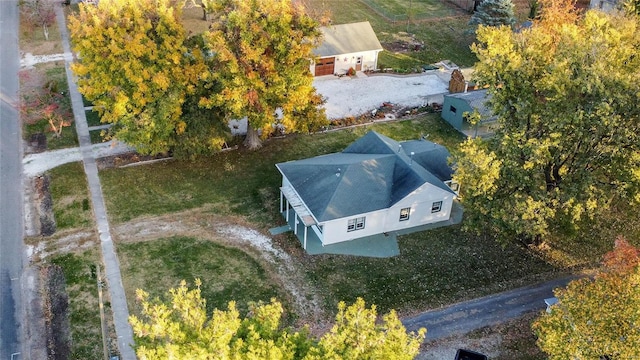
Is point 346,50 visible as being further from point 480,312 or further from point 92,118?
point 480,312

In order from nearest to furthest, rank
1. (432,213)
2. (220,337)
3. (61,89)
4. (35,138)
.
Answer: (220,337) → (432,213) → (35,138) → (61,89)

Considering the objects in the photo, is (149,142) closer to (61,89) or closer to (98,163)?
(98,163)

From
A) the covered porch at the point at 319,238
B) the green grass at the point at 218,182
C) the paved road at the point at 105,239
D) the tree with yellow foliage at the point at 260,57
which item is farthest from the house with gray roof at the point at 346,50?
the covered porch at the point at 319,238

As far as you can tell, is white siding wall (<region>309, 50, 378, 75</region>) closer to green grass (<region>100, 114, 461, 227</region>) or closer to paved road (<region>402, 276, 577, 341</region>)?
green grass (<region>100, 114, 461, 227</region>)

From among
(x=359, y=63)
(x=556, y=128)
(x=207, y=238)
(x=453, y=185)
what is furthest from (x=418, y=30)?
(x=207, y=238)

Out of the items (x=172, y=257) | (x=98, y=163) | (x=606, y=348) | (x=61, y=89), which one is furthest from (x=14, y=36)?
(x=606, y=348)
